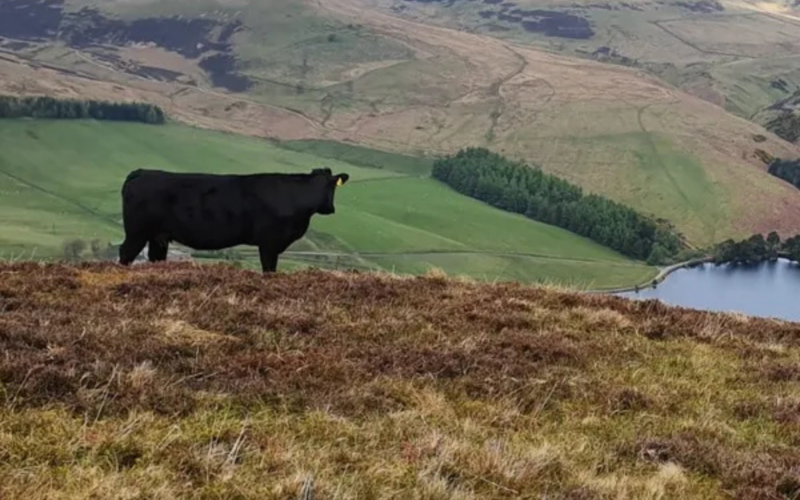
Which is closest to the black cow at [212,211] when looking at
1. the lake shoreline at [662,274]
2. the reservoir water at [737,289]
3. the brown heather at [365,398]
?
the brown heather at [365,398]

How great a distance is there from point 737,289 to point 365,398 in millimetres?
173557

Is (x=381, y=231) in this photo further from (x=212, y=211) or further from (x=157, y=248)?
(x=157, y=248)

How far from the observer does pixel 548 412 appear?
9.48 metres

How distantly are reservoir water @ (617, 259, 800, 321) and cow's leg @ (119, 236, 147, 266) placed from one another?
13669 cm

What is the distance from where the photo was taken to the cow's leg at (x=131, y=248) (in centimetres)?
2136

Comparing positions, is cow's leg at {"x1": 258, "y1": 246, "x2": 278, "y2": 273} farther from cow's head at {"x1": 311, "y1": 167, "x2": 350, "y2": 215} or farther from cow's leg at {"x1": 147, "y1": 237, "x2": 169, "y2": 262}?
cow's leg at {"x1": 147, "y1": 237, "x2": 169, "y2": 262}

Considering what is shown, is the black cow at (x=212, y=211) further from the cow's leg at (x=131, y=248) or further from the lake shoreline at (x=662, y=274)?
the lake shoreline at (x=662, y=274)

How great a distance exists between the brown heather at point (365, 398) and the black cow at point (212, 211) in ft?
21.2

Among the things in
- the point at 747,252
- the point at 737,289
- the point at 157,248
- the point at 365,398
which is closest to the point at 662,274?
the point at 737,289

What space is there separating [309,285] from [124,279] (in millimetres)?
Answer: 3084

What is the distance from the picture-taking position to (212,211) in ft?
72.9

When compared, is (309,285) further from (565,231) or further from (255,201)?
(565,231)

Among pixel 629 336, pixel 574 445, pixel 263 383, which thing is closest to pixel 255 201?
pixel 629 336

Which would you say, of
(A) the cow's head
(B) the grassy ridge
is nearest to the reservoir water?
(B) the grassy ridge
